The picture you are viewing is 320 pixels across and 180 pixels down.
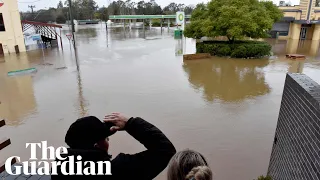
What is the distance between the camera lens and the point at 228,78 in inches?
443

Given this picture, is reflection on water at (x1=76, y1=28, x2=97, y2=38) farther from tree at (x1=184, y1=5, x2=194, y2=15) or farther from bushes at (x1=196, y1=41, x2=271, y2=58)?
tree at (x1=184, y1=5, x2=194, y2=15)

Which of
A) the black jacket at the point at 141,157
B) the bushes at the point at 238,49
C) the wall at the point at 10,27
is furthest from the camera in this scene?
the wall at the point at 10,27

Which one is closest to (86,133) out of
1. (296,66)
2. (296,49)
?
(296,66)

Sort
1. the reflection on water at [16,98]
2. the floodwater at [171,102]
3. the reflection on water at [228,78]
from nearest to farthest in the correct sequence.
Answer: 1. the floodwater at [171,102]
2. the reflection on water at [16,98]
3. the reflection on water at [228,78]

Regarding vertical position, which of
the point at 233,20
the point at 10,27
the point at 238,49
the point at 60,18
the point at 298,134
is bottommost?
the point at 238,49

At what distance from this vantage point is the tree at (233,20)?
15359 millimetres

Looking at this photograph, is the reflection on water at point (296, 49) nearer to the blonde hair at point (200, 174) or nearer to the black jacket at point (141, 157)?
the black jacket at point (141, 157)

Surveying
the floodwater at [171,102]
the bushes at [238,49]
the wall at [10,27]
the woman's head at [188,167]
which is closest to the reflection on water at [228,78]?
the floodwater at [171,102]

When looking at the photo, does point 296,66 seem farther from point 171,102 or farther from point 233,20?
point 171,102

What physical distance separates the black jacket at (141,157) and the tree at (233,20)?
49.5 feet

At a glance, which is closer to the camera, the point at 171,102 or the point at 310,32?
the point at 171,102

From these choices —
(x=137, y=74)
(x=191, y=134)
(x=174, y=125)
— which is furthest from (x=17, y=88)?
(x=191, y=134)

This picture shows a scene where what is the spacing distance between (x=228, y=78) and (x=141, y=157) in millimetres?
10348

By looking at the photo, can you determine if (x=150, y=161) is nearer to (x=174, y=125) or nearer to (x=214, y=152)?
(x=214, y=152)
